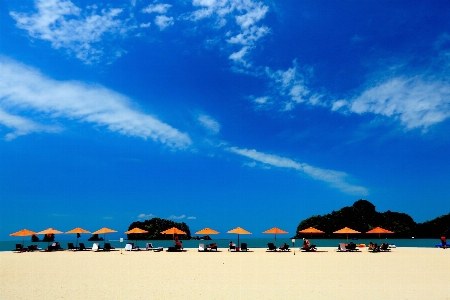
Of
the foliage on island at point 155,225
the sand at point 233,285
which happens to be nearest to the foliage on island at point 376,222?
the foliage on island at point 155,225

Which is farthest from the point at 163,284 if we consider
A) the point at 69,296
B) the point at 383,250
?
the point at 383,250

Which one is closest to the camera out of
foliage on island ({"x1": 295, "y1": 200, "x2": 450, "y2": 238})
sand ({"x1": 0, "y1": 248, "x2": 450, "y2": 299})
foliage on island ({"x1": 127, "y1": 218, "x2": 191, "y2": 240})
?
sand ({"x1": 0, "y1": 248, "x2": 450, "y2": 299})

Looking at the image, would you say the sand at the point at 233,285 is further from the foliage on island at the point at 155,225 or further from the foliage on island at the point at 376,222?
the foliage on island at the point at 155,225

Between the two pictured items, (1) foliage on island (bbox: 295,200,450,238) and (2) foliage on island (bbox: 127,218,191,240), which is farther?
(2) foliage on island (bbox: 127,218,191,240)

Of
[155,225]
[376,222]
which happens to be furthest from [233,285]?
[155,225]

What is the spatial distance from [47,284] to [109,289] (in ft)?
7.46

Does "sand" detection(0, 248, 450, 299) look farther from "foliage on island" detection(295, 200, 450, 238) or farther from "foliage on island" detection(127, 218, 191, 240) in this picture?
"foliage on island" detection(127, 218, 191, 240)

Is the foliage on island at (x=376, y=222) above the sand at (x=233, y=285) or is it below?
above

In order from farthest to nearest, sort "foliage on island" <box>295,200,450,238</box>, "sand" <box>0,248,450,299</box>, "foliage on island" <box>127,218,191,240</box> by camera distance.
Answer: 1. "foliage on island" <box>127,218,191,240</box>
2. "foliage on island" <box>295,200,450,238</box>
3. "sand" <box>0,248,450,299</box>

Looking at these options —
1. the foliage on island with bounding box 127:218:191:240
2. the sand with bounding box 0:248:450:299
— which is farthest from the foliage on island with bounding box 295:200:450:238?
the sand with bounding box 0:248:450:299

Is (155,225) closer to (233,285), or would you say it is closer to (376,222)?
(376,222)

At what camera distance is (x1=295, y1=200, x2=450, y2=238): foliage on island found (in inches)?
4235

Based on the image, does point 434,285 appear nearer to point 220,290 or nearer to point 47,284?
point 220,290

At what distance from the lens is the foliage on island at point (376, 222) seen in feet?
353
